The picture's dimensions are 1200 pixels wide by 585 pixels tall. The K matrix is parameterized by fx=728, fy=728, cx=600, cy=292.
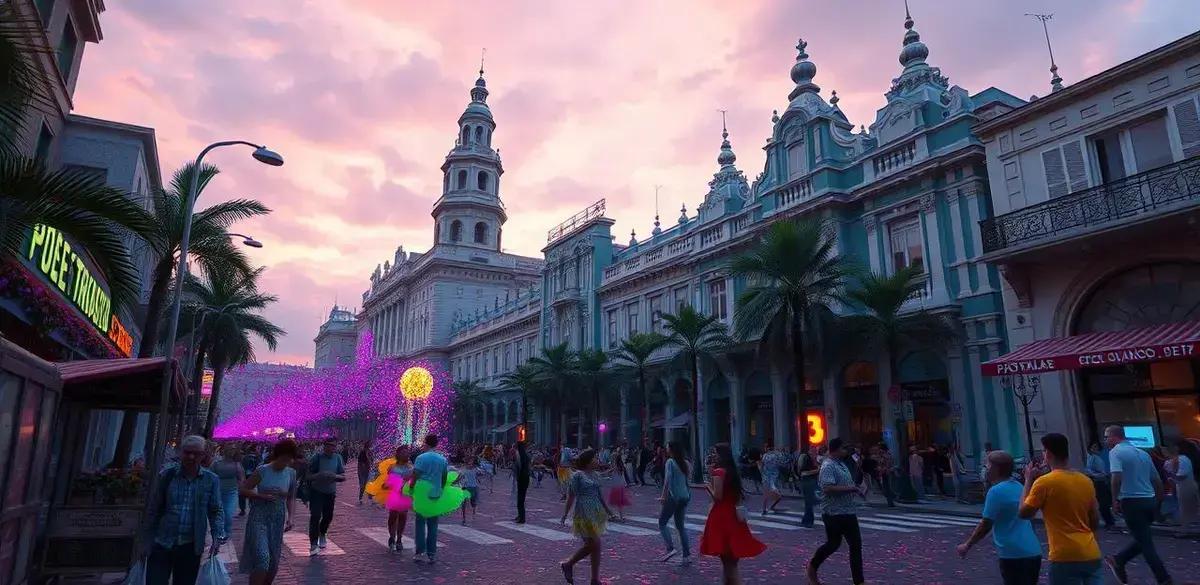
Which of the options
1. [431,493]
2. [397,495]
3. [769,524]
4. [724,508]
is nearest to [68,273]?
[397,495]

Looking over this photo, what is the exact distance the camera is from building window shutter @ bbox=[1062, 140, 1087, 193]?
63.0 feet

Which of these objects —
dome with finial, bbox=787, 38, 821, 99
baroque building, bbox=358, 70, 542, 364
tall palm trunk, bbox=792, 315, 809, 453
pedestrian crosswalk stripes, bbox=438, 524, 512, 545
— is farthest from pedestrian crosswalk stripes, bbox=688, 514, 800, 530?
baroque building, bbox=358, 70, 542, 364

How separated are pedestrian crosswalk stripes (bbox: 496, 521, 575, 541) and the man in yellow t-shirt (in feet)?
28.8

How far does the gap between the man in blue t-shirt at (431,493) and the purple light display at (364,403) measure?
50.0m

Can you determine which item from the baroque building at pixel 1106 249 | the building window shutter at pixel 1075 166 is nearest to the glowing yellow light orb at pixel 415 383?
the baroque building at pixel 1106 249

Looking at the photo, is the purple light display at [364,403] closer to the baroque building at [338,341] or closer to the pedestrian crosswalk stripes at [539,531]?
the baroque building at [338,341]

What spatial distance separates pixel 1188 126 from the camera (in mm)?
17422

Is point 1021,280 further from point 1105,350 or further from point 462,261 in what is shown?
point 462,261

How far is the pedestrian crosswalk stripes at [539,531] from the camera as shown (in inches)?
510

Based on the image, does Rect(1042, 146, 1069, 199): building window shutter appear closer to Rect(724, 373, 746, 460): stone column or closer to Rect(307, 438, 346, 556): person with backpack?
Rect(724, 373, 746, 460): stone column

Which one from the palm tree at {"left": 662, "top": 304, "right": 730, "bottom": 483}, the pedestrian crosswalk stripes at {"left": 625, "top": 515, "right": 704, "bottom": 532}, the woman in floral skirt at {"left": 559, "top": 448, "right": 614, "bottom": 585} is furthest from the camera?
the palm tree at {"left": 662, "top": 304, "right": 730, "bottom": 483}

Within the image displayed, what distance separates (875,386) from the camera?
25812 millimetres

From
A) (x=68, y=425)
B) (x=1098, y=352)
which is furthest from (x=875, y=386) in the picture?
(x=68, y=425)

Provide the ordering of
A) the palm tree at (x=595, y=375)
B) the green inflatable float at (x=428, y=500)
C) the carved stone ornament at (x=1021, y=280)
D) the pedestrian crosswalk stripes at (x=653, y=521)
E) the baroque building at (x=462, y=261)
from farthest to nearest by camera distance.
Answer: the baroque building at (x=462, y=261)
the palm tree at (x=595, y=375)
the carved stone ornament at (x=1021, y=280)
the pedestrian crosswalk stripes at (x=653, y=521)
the green inflatable float at (x=428, y=500)
